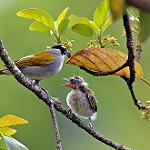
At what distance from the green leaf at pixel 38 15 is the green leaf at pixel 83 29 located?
0.06 m

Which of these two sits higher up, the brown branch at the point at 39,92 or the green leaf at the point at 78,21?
the green leaf at the point at 78,21

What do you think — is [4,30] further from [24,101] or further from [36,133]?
[36,133]

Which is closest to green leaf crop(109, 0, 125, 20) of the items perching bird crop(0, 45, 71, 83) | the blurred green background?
perching bird crop(0, 45, 71, 83)

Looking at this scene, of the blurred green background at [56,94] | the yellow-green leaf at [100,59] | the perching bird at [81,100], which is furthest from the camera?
the blurred green background at [56,94]

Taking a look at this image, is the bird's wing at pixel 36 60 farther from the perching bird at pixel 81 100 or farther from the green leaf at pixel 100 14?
the green leaf at pixel 100 14

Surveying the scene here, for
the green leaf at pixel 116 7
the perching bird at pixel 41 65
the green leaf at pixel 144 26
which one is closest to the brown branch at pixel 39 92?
the green leaf at pixel 144 26

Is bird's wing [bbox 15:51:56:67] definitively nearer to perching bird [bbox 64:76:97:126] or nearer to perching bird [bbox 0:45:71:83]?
perching bird [bbox 0:45:71:83]

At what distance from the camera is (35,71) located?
7.07 ft

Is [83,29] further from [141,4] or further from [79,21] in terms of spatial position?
[141,4]

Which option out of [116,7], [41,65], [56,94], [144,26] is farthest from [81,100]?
[56,94]

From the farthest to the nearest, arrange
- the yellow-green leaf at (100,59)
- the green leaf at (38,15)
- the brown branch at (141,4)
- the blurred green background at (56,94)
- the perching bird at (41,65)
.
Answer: the blurred green background at (56,94)
the perching bird at (41,65)
the green leaf at (38,15)
the yellow-green leaf at (100,59)
the brown branch at (141,4)

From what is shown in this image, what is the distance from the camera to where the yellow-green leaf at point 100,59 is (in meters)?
1.02

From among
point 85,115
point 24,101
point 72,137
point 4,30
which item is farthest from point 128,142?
point 85,115

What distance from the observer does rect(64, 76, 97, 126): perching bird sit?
2340mm
